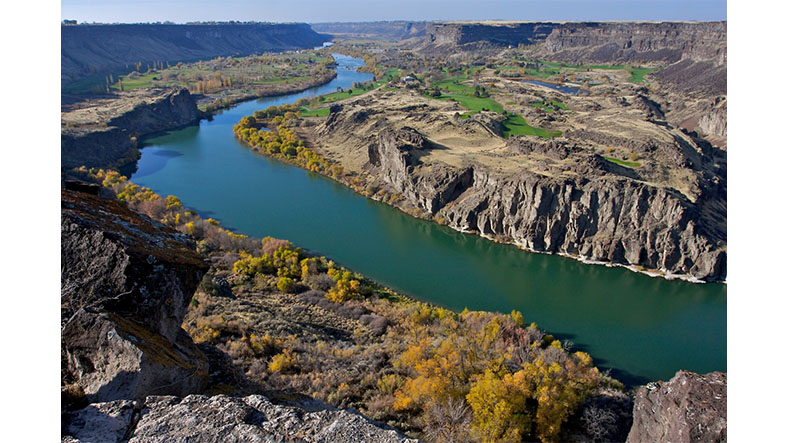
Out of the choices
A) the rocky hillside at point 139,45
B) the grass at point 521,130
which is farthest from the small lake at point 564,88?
the rocky hillside at point 139,45

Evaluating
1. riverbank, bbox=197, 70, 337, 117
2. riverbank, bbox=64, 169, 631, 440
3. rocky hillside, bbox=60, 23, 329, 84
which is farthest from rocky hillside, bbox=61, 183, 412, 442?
rocky hillside, bbox=60, 23, 329, 84

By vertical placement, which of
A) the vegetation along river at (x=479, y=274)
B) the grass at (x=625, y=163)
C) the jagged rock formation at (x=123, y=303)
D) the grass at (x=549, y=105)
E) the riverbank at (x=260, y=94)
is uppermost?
the riverbank at (x=260, y=94)

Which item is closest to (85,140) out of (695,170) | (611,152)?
(611,152)

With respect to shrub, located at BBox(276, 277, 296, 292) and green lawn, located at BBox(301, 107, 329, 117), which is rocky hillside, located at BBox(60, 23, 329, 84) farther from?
shrub, located at BBox(276, 277, 296, 292)

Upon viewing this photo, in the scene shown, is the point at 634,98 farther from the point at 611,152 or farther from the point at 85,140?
the point at 85,140

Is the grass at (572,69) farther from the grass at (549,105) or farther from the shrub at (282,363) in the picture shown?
the shrub at (282,363)
